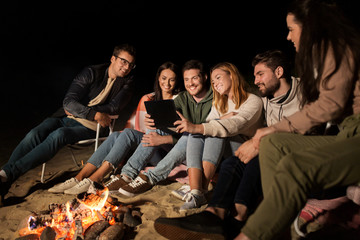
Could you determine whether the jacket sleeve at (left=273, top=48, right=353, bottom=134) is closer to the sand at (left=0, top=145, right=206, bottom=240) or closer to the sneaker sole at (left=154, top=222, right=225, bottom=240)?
the sneaker sole at (left=154, top=222, right=225, bottom=240)

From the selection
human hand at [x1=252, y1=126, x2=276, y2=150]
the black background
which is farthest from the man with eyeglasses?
the black background

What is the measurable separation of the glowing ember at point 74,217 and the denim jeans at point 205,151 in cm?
86

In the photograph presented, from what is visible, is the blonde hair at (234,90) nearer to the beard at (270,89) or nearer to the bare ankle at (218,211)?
the beard at (270,89)

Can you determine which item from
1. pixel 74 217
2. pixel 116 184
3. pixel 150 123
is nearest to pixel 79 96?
pixel 150 123

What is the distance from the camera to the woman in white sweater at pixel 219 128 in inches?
91.5

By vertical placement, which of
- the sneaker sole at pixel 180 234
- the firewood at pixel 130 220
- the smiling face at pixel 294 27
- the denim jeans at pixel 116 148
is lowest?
the firewood at pixel 130 220

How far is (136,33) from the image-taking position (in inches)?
864

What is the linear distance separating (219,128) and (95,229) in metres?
1.33

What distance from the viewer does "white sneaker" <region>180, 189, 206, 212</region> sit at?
7.59 ft

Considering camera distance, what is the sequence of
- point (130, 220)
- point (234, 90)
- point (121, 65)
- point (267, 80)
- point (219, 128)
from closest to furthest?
1. point (130, 220)
2. point (219, 128)
3. point (267, 80)
4. point (234, 90)
5. point (121, 65)

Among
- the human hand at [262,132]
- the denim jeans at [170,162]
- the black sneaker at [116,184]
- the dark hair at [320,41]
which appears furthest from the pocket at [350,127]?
the black sneaker at [116,184]

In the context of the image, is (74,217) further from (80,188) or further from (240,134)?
(240,134)

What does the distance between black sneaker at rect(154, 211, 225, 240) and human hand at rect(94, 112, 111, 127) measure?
1.99m

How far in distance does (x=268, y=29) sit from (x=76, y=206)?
64.1 ft
